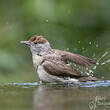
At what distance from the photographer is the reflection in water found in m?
5.67

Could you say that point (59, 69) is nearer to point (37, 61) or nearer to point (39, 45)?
point (37, 61)

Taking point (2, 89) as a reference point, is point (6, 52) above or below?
above

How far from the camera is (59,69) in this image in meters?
8.41

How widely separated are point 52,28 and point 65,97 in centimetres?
556

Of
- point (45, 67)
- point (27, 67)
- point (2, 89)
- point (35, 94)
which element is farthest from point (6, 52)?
point (35, 94)

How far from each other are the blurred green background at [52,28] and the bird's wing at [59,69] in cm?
210

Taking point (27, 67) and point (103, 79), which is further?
point (27, 67)

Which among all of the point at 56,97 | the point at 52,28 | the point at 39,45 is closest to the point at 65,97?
the point at 56,97

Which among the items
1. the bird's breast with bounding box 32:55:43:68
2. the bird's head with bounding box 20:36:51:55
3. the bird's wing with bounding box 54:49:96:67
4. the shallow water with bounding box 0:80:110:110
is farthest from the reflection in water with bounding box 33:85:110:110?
the bird's head with bounding box 20:36:51:55

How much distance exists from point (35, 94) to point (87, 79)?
1888mm

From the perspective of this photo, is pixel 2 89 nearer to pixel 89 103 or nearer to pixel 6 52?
pixel 89 103

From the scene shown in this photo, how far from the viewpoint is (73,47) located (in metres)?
11.8

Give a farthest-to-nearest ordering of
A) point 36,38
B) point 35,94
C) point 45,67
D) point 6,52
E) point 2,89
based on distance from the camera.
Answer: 1. point 6,52
2. point 36,38
3. point 45,67
4. point 2,89
5. point 35,94

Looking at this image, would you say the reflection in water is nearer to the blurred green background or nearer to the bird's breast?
the bird's breast
